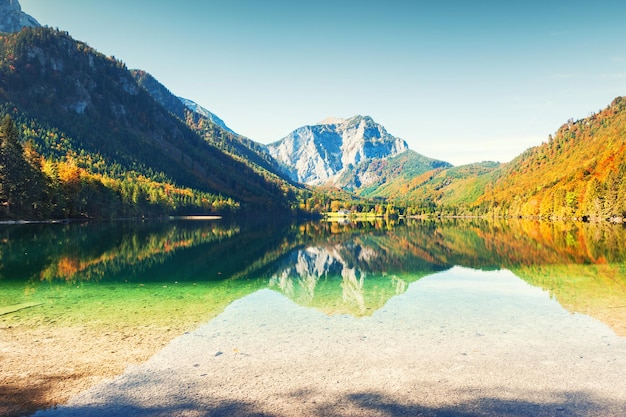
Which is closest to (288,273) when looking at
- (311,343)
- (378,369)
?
(311,343)

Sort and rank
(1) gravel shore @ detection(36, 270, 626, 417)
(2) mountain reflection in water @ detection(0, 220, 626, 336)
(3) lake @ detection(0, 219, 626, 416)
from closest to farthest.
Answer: (1) gravel shore @ detection(36, 270, 626, 417) → (3) lake @ detection(0, 219, 626, 416) → (2) mountain reflection in water @ detection(0, 220, 626, 336)

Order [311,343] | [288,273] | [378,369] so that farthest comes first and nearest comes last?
[288,273], [311,343], [378,369]

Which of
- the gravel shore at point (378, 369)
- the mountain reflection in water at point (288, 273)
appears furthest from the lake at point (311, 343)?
the mountain reflection in water at point (288, 273)

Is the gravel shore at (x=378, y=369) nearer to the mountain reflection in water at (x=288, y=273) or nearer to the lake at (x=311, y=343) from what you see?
Result: the lake at (x=311, y=343)

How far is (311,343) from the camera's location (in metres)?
16.8

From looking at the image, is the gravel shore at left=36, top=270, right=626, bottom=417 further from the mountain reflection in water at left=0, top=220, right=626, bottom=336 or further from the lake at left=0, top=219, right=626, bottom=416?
the mountain reflection in water at left=0, top=220, right=626, bottom=336

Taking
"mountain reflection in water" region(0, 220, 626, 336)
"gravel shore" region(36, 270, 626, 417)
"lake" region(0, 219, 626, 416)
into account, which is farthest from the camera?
"mountain reflection in water" region(0, 220, 626, 336)

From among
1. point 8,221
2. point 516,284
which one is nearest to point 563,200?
point 516,284

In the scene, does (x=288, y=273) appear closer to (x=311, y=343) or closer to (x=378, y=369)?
(x=311, y=343)

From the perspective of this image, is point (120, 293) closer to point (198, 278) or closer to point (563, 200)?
point (198, 278)

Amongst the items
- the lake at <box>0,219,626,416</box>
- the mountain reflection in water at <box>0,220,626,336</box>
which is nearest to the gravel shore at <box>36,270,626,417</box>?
the lake at <box>0,219,626,416</box>

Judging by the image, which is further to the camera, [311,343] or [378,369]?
[311,343]

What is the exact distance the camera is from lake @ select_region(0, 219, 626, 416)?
11.3 meters

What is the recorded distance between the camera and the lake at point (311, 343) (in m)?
11.3
